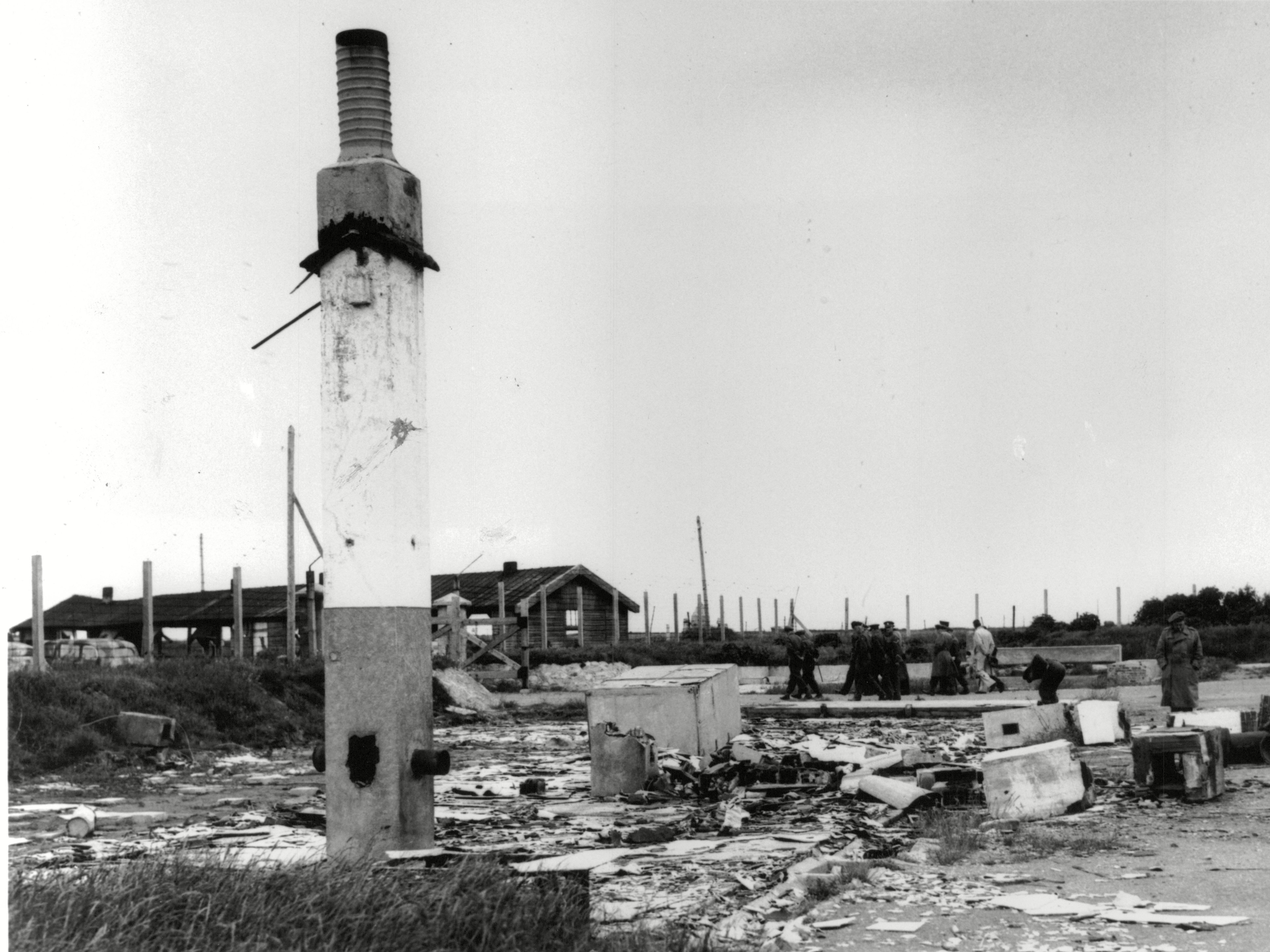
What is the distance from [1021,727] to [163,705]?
10306mm

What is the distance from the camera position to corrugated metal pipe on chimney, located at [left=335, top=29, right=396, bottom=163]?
25.5 ft

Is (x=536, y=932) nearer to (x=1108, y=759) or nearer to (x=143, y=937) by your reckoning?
(x=143, y=937)

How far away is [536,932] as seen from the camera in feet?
17.1

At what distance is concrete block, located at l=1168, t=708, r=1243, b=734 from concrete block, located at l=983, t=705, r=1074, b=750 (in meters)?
1.13

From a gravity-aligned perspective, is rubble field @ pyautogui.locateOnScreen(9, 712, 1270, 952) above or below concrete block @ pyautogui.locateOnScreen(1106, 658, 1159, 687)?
above

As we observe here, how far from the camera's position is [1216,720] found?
42.0 feet

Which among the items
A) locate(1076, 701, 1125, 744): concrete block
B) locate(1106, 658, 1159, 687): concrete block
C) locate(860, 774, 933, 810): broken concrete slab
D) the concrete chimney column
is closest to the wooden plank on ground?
locate(1106, 658, 1159, 687): concrete block

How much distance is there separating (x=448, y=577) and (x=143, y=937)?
146ft

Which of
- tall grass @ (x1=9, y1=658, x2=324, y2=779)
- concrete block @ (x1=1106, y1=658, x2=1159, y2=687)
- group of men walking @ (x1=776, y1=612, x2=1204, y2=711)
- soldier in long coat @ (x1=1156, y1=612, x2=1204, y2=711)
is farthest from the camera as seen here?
concrete block @ (x1=1106, y1=658, x2=1159, y2=687)

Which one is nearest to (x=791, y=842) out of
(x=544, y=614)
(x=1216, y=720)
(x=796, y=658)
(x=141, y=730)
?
(x=1216, y=720)

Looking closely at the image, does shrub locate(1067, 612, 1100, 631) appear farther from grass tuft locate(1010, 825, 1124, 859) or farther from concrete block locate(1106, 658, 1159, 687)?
grass tuft locate(1010, 825, 1124, 859)

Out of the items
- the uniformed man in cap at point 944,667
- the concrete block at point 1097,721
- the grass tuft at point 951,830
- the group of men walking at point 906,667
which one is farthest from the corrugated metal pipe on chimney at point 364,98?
the uniformed man in cap at point 944,667

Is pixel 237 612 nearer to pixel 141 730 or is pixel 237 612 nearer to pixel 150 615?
pixel 150 615

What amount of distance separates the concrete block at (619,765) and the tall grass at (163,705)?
580 cm
